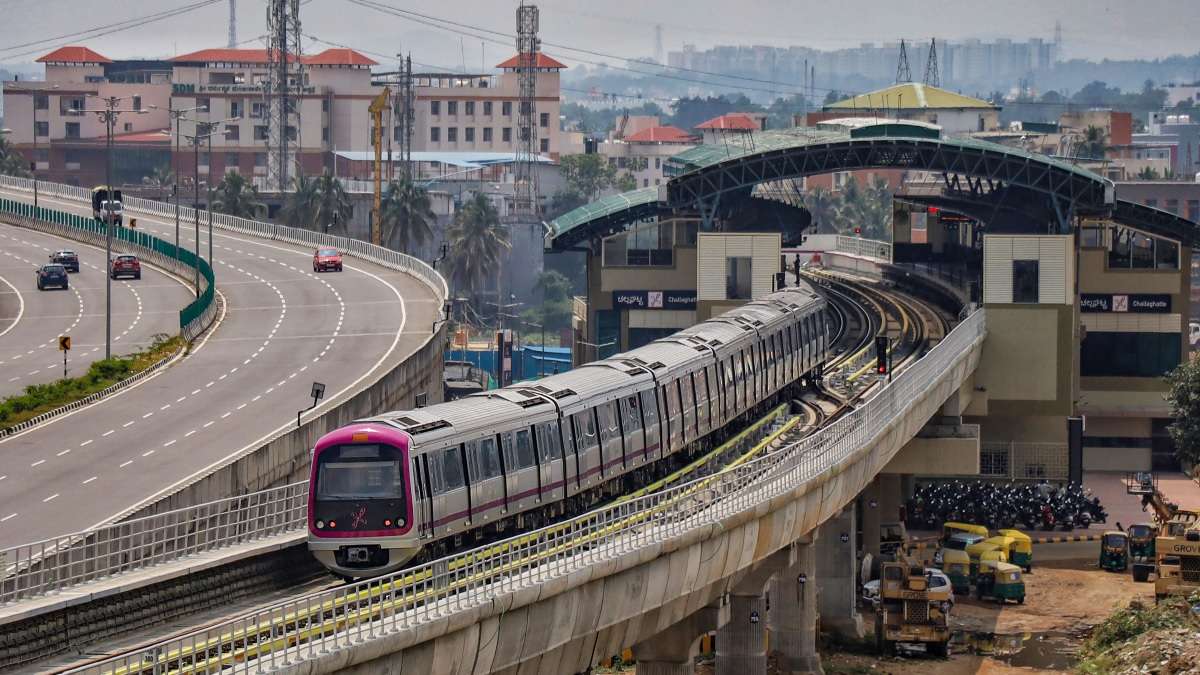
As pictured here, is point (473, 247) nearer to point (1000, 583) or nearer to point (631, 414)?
point (1000, 583)

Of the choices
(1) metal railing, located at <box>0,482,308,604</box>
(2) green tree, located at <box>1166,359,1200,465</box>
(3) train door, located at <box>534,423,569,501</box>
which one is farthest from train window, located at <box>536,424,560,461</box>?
(2) green tree, located at <box>1166,359,1200,465</box>

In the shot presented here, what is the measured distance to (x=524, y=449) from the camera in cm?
4562

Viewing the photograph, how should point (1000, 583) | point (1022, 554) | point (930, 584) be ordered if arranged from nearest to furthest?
point (930, 584) < point (1000, 583) < point (1022, 554)

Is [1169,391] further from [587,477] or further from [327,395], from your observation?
[587,477]

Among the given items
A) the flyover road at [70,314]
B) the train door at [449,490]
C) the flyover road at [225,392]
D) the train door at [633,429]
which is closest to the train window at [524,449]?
the train door at [449,490]

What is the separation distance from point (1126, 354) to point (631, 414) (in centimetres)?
6226

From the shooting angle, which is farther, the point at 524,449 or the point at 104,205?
the point at 104,205

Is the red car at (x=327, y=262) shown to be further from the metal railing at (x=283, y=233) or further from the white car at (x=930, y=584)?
the white car at (x=930, y=584)

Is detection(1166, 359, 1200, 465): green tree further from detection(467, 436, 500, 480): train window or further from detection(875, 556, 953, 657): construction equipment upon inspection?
detection(467, 436, 500, 480): train window

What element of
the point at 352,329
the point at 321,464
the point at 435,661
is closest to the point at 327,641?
the point at 435,661

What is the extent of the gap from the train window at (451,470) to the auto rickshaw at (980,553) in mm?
42612

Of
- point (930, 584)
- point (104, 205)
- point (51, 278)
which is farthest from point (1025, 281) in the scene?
point (104, 205)

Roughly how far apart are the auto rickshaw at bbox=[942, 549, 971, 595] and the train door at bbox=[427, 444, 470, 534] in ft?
134

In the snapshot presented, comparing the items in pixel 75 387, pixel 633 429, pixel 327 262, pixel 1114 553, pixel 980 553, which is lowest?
pixel 1114 553
